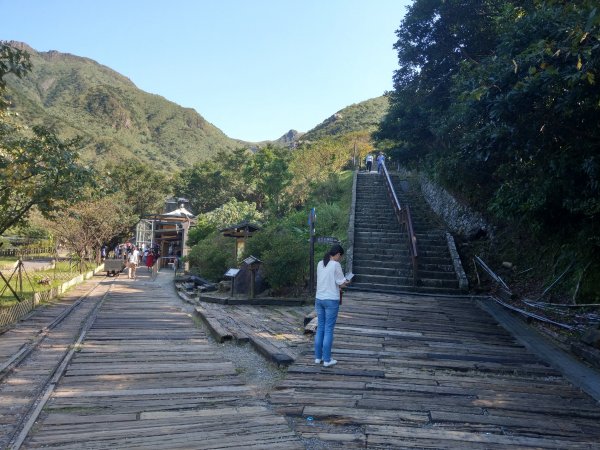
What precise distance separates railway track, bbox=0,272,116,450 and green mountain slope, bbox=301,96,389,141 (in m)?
63.1

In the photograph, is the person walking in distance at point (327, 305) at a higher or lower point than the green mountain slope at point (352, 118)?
lower

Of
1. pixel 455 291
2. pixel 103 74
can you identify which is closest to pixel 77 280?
pixel 455 291

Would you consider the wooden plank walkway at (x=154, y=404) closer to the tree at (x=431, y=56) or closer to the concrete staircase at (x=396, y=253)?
the concrete staircase at (x=396, y=253)

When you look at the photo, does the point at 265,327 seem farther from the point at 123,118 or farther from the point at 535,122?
the point at 123,118

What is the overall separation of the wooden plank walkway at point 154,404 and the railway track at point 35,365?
11 centimetres

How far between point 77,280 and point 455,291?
49.9 feet

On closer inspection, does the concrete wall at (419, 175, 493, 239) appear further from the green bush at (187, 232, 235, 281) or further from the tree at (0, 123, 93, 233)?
the tree at (0, 123, 93, 233)

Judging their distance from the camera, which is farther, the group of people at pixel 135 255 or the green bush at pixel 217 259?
the group of people at pixel 135 255

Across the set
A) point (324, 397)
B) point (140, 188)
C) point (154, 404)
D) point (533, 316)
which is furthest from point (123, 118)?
point (324, 397)

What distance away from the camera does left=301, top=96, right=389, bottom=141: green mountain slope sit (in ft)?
240

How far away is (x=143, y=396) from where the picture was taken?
4.39 m

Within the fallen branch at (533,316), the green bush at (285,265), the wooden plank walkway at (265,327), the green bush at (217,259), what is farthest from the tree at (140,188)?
the fallen branch at (533,316)

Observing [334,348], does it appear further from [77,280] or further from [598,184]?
[77,280]

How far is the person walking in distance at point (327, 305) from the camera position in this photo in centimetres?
532
